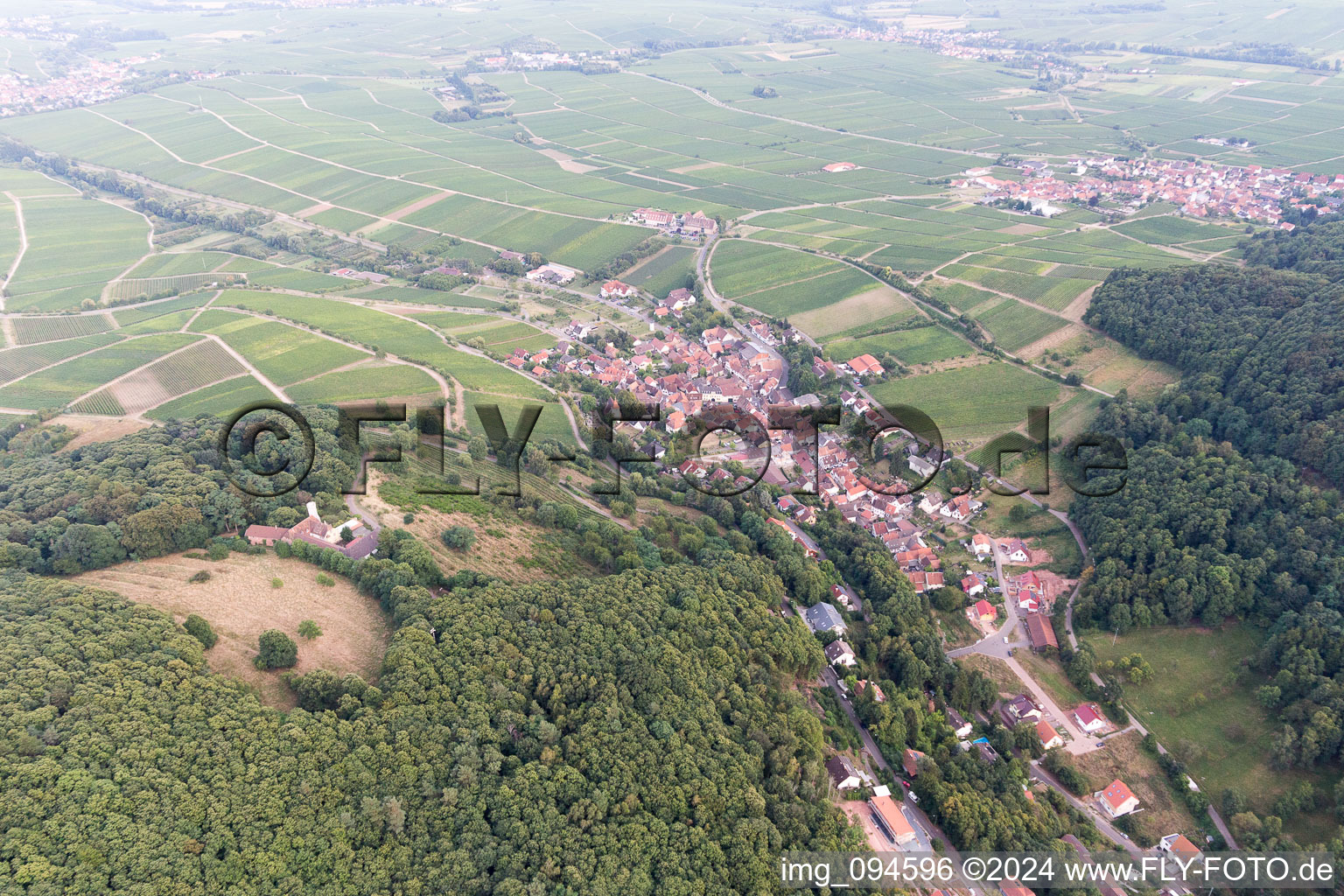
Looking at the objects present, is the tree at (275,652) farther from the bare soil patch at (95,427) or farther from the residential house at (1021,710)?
the residential house at (1021,710)

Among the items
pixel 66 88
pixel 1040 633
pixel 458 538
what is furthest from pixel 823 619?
pixel 66 88

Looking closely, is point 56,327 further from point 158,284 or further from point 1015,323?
point 1015,323

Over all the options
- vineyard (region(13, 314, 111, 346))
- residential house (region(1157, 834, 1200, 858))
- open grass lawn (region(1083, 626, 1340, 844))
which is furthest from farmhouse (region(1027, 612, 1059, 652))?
vineyard (region(13, 314, 111, 346))

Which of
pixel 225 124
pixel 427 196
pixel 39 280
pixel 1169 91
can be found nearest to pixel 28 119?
pixel 225 124

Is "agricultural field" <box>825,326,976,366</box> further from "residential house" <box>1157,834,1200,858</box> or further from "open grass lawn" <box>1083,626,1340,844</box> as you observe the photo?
"residential house" <box>1157,834,1200,858</box>

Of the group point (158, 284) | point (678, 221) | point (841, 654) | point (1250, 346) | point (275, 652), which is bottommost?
point (841, 654)

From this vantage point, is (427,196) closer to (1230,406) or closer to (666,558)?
(666,558)
